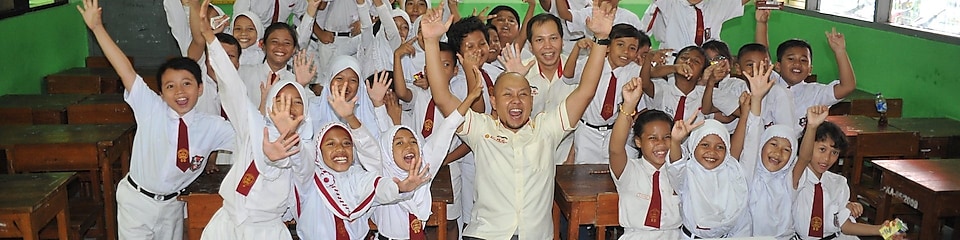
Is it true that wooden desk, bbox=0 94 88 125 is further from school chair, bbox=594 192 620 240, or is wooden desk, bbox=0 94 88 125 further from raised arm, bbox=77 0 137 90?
school chair, bbox=594 192 620 240

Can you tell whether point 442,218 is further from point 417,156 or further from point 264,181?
point 264,181

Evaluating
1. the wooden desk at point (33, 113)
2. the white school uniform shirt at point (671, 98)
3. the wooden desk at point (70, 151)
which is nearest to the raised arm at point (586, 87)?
the white school uniform shirt at point (671, 98)

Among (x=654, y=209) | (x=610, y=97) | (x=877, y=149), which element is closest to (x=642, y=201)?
(x=654, y=209)

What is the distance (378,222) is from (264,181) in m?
0.50

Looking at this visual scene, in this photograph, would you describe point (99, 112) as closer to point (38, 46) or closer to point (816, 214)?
point (38, 46)

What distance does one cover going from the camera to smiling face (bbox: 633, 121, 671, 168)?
3248 millimetres

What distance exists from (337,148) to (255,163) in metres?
0.30

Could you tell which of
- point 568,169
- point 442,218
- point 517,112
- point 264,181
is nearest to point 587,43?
point 568,169

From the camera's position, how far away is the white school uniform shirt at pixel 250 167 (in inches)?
115

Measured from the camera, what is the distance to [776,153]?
335 centimetres

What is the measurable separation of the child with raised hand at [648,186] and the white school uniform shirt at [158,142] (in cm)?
176

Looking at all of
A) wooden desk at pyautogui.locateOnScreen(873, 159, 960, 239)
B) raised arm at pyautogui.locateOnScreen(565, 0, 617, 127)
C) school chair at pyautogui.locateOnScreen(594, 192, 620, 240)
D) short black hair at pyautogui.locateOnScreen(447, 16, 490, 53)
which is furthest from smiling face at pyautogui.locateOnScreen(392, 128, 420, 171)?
wooden desk at pyautogui.locateOnScreen(873, 159, 960, 239)

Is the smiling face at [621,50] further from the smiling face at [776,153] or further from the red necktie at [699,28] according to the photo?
the red necktie at [699,28]

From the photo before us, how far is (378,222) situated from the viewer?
3219 millimetres
